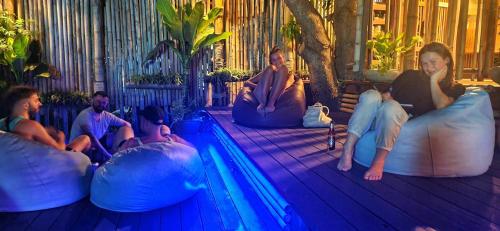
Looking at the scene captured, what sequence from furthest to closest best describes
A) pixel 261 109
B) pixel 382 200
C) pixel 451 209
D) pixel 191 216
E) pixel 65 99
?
pixel 65 99
pixel 261 109
pixel 191 216
pixel 382 200
pixel 451 209

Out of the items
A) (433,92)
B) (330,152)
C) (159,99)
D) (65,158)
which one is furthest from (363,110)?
(159,99)

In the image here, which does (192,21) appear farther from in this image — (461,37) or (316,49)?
(461,37)

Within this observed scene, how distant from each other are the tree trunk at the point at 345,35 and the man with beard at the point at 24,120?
14.7 ft

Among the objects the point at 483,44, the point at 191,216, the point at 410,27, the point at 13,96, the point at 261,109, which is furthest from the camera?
the point at 410,27

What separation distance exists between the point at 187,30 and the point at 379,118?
17.6ft

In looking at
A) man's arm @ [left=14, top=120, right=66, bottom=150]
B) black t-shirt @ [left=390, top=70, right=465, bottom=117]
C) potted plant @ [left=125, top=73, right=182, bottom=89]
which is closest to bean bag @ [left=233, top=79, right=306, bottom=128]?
black t-shirt @ [left=390, top=70, right=465, bottom=117]

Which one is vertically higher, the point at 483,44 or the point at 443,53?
the point at 483,44

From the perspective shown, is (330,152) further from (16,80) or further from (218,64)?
(16,80)

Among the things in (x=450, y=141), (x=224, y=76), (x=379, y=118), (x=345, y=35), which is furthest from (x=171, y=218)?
(x=224, y=76)

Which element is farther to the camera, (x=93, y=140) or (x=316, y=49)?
(x=316, y=49)

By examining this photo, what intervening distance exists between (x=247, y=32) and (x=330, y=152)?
510 cm

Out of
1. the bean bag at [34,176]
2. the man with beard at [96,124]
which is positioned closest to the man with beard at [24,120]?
the bean bag at [34,176]

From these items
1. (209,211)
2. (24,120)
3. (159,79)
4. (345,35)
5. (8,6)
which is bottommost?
(209,211)

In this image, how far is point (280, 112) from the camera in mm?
4871
